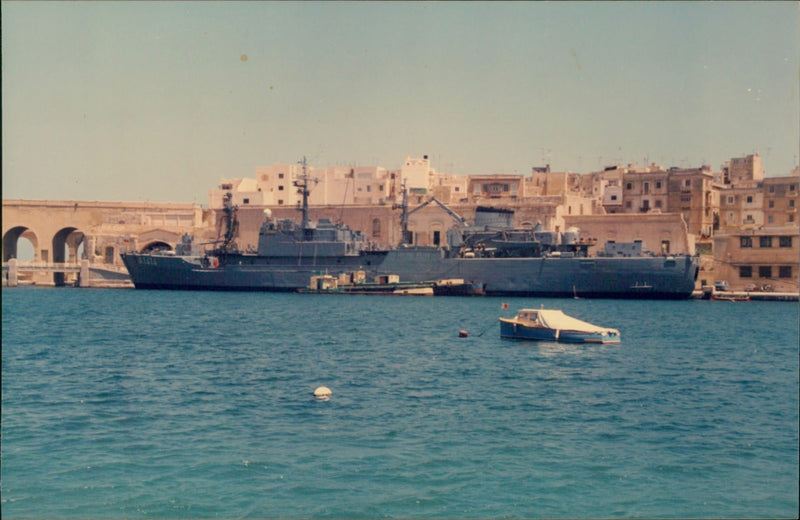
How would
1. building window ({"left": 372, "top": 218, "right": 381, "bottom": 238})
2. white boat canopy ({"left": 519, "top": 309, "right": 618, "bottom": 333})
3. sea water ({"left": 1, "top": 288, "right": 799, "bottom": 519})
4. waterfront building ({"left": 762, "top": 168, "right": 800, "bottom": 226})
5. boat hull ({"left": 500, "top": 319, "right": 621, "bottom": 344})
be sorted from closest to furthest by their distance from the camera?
sea water ({"left": 1, "top": 288, "right": 799, "bottom": 519}) < boat hull ({"left": 500, "top": 319, "right": 621, "bottom": 344}) < white boat canopy ({"left": 519, "top": 309, "right": 618, "bottom": 333}) < waterfront building ({"left": 762, "top": 168, "right": 800, "bottom": 226}) < building window ({"left": 372, "top": 218, "right": 381, "bottom": 238})

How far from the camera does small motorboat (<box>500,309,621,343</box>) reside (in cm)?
2495

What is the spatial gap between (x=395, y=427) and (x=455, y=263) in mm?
39947

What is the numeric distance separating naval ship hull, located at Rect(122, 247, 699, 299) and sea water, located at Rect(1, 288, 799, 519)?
21861 mm

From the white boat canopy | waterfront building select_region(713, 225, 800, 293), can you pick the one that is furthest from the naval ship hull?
the white boat canopy

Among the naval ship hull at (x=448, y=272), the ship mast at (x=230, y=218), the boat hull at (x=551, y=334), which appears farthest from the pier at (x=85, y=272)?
the boat hull at (x=551, y=334)

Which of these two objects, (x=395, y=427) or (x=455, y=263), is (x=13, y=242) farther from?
(x=395, y=427)

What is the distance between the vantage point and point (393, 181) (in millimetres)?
74125

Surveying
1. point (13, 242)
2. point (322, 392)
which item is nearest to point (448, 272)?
point (322, 392)

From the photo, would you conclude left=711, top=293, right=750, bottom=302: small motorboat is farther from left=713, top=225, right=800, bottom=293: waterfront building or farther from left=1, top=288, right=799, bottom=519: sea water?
left=1, top=288, right=799, bottom=519: sea water

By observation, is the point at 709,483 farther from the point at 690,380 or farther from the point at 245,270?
the point at 245,270

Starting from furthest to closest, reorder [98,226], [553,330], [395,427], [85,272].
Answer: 1. [98,226]
2. [85,272]
3. [553,330]
4. [395,427]

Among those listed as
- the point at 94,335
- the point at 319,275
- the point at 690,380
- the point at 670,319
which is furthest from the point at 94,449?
the point at 319,275

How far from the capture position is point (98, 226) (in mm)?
70750

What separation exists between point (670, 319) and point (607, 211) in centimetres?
3621
